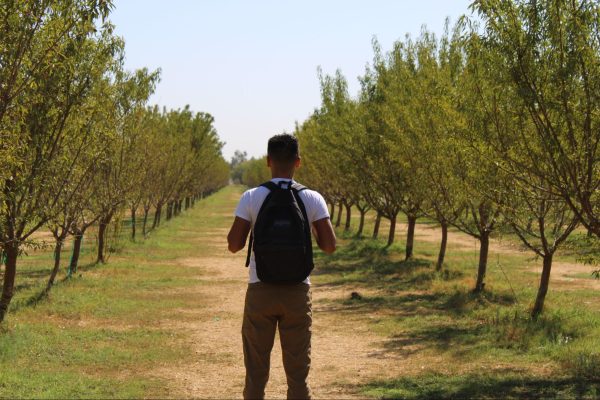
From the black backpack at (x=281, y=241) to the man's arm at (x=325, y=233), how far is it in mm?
125

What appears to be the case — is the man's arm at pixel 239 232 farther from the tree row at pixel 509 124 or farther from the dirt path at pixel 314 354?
the tree row at pixel 509 124

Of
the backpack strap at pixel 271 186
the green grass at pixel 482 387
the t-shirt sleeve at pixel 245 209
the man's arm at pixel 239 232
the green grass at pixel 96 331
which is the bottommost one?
the green grass at pixel 96 331

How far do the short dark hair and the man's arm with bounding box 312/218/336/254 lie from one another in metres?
0.49

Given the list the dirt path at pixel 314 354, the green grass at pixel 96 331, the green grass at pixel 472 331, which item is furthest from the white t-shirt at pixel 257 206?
the green grass at pixel 96 331

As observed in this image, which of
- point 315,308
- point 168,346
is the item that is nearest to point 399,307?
point 315,308

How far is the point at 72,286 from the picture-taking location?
627 inches

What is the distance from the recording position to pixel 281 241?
14.5 feet

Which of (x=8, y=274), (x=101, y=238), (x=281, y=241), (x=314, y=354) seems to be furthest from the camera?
(x=101, y=238)

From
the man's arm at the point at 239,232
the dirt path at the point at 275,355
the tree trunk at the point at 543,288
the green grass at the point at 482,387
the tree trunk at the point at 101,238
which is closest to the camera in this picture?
the man's arm at the point at 239,232

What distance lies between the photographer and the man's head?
4711 millimetres

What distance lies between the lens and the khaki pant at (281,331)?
4.50 meters

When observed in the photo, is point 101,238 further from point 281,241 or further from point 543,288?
point 281,241

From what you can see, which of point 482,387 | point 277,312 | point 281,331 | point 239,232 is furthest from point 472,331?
point 239,232

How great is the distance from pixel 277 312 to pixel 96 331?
7.71 metres
